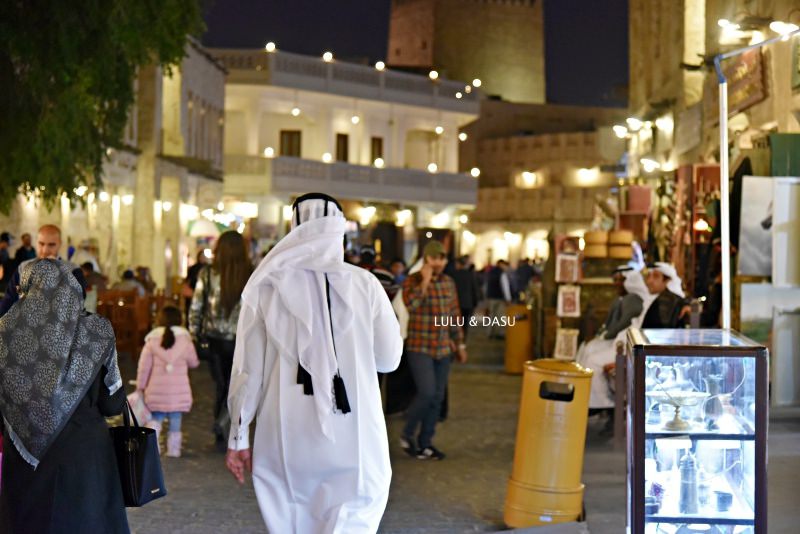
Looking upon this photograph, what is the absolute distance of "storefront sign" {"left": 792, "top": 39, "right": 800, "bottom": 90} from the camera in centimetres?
1403

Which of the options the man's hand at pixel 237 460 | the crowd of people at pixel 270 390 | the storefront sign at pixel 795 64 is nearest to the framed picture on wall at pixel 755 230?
the storefront sign at pixel 795 64

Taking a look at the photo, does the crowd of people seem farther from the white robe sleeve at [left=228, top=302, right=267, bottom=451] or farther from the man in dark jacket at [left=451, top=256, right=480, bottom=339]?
the man in dark jacket at [left=451, top=256, right=480, bottom=339]

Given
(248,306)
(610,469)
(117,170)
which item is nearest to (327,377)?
(248,306)

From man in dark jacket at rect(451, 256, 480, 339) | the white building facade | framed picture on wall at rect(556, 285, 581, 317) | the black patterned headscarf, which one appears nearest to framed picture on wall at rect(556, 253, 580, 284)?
framed picture on wall at rect(556, 285, 581, 317)

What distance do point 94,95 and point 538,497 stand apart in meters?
7.35

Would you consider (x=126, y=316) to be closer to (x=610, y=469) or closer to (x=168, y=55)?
(x=168, y=55)

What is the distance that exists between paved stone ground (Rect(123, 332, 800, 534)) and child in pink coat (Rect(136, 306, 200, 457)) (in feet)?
1.21

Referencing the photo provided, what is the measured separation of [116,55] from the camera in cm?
1343

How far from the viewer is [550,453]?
8.45m

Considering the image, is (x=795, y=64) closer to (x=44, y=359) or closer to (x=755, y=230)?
(x=755, y=230)

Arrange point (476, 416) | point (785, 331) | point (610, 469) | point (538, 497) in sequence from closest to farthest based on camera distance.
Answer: point (538, 497) < point (610, 469) < point (785, 331) < point (476, 416)

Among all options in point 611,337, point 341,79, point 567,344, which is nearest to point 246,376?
point 611,337

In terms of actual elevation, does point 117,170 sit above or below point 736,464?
above

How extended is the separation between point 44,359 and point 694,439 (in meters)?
2.95
